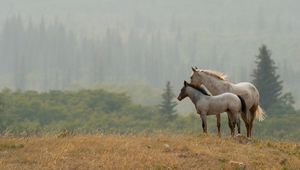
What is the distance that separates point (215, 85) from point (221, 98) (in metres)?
1.89

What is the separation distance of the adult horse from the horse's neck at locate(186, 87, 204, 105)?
0.42 meters

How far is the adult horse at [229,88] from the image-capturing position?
20094mm

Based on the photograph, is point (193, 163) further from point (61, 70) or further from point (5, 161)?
point (61, 70)

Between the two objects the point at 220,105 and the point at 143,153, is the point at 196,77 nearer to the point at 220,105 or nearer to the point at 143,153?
the point at 220,105

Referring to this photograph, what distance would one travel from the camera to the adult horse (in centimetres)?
2009

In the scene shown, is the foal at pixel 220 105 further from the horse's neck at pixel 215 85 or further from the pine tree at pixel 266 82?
the pine tree at pixel 266 82

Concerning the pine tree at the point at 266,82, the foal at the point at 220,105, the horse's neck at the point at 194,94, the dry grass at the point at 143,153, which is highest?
the pine tree at the point at 266,82

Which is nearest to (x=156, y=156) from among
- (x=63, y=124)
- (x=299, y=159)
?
(x=299, y=159)

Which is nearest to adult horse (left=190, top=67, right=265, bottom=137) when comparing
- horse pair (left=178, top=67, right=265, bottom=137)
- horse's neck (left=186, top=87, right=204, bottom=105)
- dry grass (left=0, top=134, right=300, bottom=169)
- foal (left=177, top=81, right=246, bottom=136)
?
horse pair (left=178, top=67, right=265, bottom=137)

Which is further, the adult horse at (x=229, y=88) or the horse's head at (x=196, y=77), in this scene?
the horse's head at (x=196, y=77)

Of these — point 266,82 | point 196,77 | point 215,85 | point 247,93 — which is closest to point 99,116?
point 266,82

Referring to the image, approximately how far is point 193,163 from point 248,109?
298 inches

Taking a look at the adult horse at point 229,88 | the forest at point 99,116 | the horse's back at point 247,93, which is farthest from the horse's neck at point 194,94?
the forest at point 99,116

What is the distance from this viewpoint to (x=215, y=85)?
20422 millimetres
